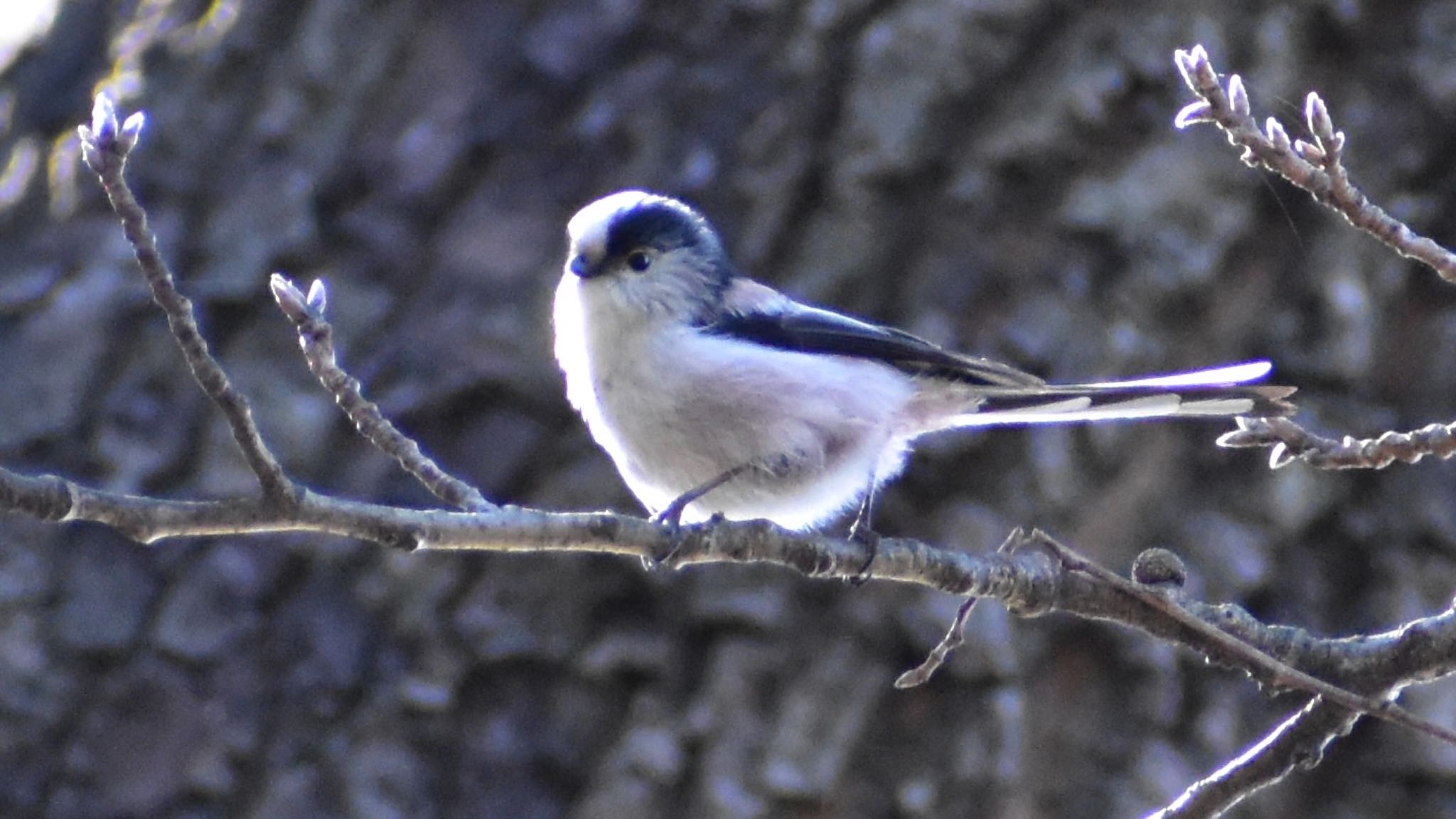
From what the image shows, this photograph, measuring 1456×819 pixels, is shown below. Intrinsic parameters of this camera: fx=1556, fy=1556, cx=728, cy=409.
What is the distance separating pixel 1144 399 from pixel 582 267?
2.99ft

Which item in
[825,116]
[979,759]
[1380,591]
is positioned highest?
[825,116]

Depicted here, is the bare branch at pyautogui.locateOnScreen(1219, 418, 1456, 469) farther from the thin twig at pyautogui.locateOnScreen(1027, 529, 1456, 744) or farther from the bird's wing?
the bird's wing

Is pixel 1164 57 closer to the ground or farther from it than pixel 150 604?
farther from it

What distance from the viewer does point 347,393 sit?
1901mm

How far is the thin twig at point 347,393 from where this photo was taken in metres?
1.84

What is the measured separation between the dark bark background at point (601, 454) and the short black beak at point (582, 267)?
669mm

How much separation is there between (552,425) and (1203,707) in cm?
140

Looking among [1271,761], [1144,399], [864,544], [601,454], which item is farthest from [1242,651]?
[601,454]

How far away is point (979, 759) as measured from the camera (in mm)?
2877

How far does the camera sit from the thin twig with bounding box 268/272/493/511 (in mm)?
1845

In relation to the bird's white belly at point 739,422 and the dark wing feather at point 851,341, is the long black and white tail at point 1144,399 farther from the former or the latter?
the bird's white belly at point 739,422

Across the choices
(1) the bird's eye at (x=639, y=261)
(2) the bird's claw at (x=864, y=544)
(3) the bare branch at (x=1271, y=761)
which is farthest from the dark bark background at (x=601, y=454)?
(3) the bare branch at (x=1271, y=761)

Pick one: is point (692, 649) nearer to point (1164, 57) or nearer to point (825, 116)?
point (825, 116)

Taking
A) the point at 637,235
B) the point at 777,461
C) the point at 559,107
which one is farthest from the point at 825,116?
the point at 777,461
